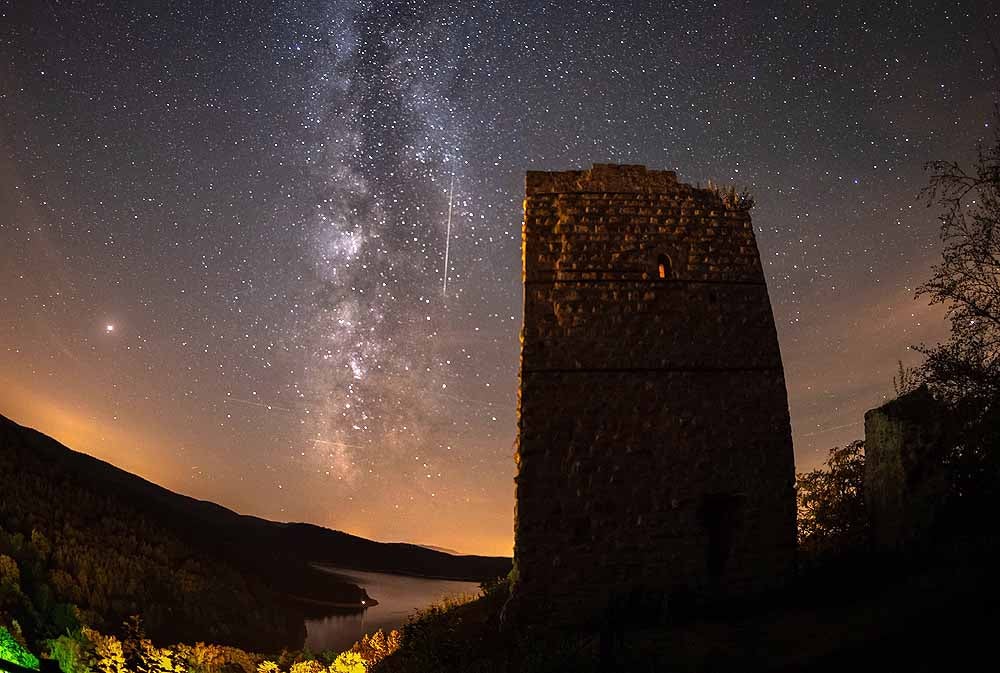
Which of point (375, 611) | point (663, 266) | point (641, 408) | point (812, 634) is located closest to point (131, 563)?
point (375, 611)

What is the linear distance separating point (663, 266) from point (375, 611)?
25204 millimetres

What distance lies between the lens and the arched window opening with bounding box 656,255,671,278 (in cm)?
1052

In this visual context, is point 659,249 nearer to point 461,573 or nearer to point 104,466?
point 461,573

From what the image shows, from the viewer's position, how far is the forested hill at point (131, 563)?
706 inches

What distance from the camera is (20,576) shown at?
16.7 metres

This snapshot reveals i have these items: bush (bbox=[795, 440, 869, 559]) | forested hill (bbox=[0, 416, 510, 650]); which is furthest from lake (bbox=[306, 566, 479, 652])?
bush (bbox=[795, 440, 869, 559])

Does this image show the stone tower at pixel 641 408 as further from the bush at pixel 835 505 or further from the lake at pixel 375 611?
the lake at pixel 375 611

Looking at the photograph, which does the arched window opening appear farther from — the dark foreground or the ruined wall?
the dark foreground

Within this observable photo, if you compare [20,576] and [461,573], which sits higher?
[20,576]

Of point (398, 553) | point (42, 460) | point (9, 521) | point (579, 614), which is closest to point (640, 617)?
point (579, 614)

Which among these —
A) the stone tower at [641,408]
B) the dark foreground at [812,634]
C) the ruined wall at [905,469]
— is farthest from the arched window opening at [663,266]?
the dark foreground at [812,634]

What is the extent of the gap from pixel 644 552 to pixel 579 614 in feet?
4.23

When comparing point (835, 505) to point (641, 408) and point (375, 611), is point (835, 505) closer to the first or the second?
point (641, 408)

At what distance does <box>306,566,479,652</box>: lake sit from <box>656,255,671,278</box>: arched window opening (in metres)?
12.1
